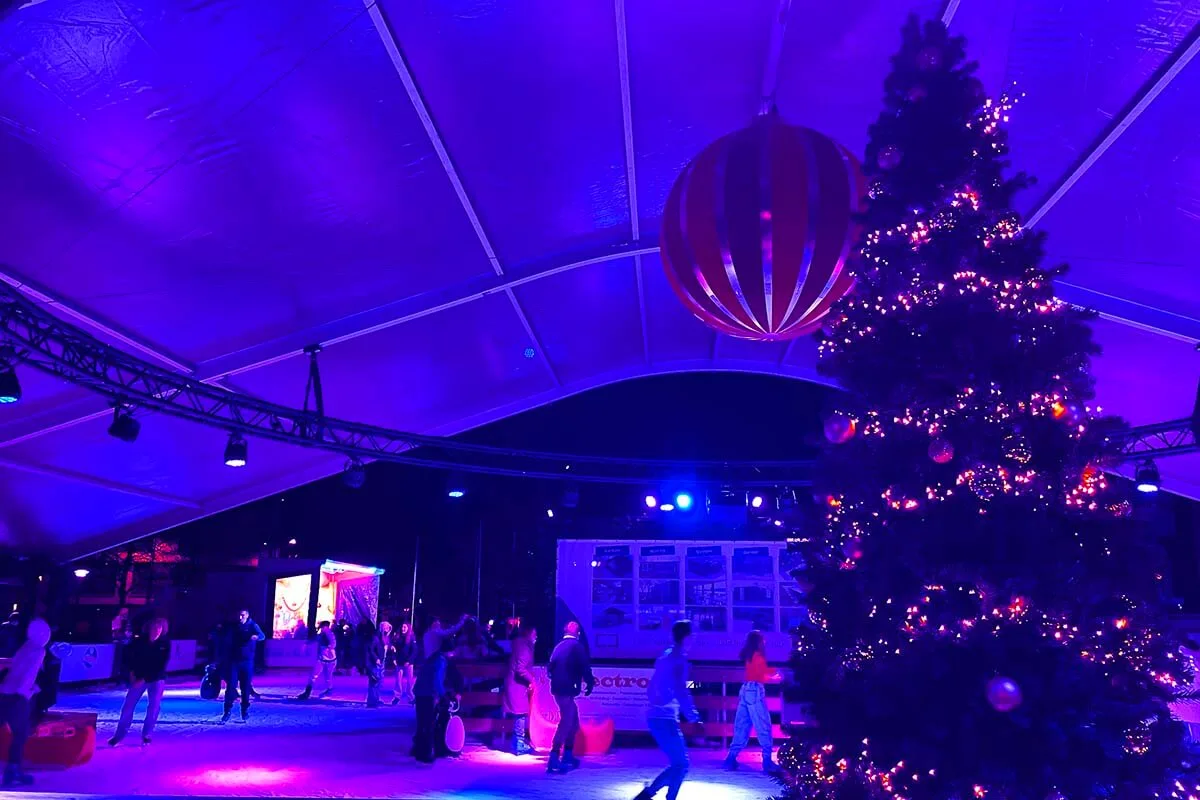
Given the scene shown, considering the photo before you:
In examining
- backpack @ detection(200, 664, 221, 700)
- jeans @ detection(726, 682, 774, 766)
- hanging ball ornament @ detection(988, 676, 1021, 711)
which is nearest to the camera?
hanging ball ornament @ detection(988, 676, 1021, 711)

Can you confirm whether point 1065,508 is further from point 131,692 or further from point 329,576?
point 329,576

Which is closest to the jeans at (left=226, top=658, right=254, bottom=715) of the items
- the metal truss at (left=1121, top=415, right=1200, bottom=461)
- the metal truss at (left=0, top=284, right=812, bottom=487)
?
the metal truss at (left=0, top=284, right=812, bottom=487)

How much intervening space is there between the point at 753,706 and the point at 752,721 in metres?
0.16

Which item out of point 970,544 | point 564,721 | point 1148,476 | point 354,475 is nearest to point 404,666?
point 354,475

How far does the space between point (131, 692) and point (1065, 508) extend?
10080 mm

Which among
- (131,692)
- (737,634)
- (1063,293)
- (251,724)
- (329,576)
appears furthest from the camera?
(329,576)

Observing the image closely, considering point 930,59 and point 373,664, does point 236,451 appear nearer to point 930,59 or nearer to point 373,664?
point 373,664

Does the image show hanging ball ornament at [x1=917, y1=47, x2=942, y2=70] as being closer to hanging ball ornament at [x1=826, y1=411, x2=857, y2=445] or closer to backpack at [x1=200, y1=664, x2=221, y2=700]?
hanging ball ornament at [x1=826, y1=411, x2=857, y2=445]

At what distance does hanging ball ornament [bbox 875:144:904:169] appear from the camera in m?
4.55

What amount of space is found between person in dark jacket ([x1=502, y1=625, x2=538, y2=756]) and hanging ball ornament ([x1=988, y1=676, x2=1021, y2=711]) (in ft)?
23.5

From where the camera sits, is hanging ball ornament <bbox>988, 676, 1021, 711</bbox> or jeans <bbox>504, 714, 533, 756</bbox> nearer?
hanging ball ornament <bbox>988, 676, 1021, 711</bbox>

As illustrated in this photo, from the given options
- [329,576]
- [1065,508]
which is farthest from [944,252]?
[329,576]

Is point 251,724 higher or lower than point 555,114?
lower

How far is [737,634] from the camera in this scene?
14.7 m
